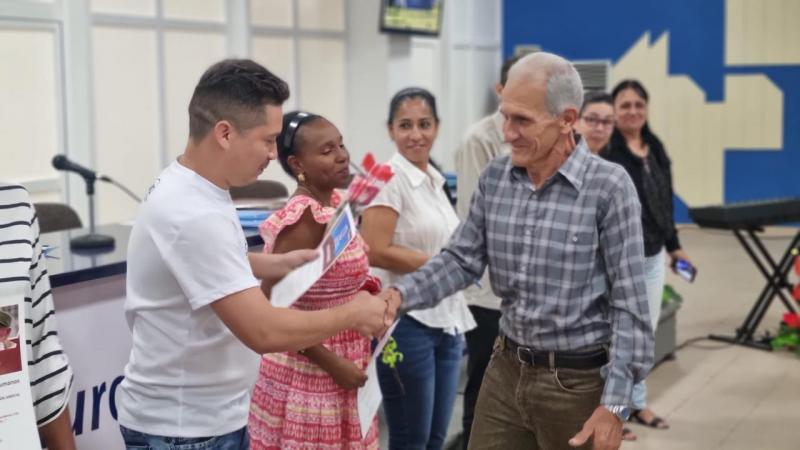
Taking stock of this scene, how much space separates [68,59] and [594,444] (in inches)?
189

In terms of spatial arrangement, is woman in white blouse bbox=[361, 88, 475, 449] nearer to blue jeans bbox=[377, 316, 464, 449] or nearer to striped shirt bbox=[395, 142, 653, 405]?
blue jeans bbox=[377, 316, 464, 449]

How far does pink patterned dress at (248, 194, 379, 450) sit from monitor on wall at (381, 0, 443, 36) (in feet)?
20.6

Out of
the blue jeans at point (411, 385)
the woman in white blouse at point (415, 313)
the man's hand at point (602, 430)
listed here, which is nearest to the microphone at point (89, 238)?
the woman in white blouse at point (415, 313)

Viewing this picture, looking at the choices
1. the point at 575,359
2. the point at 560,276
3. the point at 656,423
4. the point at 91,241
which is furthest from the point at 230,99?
the point at 656,423

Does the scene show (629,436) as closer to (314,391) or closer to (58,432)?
(314,391)

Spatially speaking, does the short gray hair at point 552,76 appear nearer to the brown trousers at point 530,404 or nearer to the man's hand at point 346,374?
the brown trousers at point 530,404

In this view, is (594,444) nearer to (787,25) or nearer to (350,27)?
(350,27)

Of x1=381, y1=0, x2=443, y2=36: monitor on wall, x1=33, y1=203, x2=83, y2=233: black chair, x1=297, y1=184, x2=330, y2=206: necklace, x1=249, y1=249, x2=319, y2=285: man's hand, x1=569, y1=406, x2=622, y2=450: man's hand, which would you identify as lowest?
x1=569, y1=406, x2=622, y2=450: man's hand

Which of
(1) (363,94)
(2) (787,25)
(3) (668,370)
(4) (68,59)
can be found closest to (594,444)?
(3) (668,370)

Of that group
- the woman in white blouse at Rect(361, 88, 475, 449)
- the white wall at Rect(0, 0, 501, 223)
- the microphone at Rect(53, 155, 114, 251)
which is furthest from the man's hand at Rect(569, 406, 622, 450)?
the white wall at Rect(0, 0, 501, 223)

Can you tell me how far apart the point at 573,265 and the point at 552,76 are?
0.42 metres

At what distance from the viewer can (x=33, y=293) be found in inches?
64.7

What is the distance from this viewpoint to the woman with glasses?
422 centimetres

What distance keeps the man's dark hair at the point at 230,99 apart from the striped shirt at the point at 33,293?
0.35 metres
